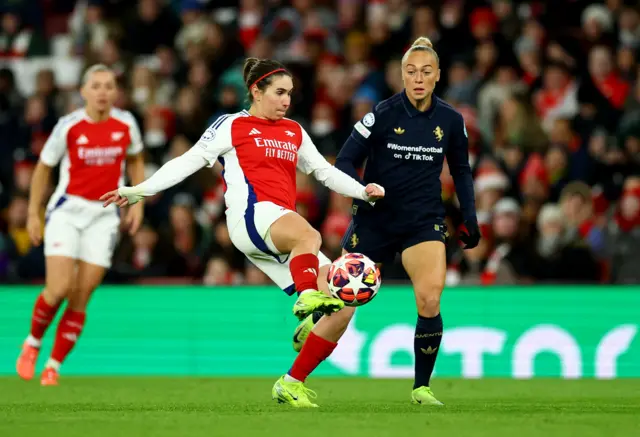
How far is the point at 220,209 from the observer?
1595cm

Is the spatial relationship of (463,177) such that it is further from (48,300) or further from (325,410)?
(48,300)

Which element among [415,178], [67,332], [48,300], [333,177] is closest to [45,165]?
[48,300]

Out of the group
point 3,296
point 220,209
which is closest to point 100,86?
point 3,296

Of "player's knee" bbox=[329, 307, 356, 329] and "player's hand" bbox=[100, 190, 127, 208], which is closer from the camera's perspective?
"player's hand" bbox=[100, 190, 127, 208]

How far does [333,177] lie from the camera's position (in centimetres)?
874

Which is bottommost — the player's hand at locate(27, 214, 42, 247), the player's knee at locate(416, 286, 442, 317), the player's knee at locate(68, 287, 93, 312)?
the player's knee at locate(68, 287, 93, 312)

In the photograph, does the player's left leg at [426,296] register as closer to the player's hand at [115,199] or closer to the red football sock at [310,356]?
the red football sock at [310,356]

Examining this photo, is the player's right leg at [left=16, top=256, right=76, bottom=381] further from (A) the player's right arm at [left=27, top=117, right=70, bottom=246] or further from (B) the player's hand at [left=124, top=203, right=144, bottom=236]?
(B) the player's hand at [left=124, top=203, right=144, bottom=236]

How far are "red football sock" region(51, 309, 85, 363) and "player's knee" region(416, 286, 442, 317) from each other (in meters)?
4.14

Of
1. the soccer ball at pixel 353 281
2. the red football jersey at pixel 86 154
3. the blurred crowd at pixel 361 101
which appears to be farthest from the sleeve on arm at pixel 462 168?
the blurred crowd at pixel 361 101

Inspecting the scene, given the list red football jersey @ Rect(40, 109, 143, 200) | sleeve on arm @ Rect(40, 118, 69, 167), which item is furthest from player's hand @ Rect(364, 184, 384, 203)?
sleeve on arm @ Rect(40, 118, 69, 167)

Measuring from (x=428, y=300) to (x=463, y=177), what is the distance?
0.99 m

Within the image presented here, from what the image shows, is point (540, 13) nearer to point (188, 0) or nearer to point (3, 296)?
point (188, 0)

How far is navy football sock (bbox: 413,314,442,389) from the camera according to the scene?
28.7 ft
